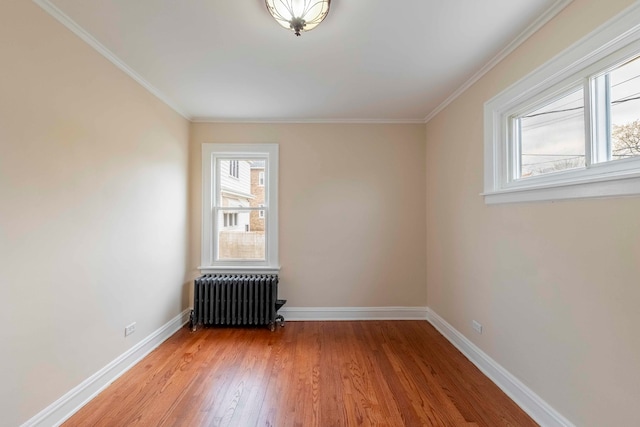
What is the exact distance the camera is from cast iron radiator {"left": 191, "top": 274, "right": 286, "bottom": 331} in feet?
10.8

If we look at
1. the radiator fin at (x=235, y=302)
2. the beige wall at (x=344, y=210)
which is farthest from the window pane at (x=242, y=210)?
the radiator fin at (x=235, y=302)

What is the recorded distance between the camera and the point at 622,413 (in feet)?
4.40

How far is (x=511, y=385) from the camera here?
79.9 inches

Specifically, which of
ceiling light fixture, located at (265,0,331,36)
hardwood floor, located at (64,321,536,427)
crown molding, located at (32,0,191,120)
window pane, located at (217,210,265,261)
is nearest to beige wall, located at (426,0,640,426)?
hardwood floor, located at (64,321,536,427)

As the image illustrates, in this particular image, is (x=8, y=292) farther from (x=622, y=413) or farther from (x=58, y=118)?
(x=622, y=413)

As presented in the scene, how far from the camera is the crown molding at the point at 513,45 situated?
1662mm

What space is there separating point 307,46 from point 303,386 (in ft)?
8.58

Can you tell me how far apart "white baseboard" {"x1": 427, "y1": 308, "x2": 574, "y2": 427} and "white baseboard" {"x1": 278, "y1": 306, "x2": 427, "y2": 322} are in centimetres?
68

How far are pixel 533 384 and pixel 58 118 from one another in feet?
11.8

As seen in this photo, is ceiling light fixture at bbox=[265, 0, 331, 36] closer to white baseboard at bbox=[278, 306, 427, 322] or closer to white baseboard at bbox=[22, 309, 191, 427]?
white baseboard at bbox=[22, 309, 191, 427]

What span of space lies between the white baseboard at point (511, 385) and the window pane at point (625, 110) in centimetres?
156

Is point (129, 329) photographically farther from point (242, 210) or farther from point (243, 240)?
point (242, 210)

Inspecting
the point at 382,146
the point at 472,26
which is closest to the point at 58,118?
the point at 472,26

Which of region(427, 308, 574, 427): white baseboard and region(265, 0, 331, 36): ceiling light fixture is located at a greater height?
region(265, 0, 331, 36): ceiling light fixture
